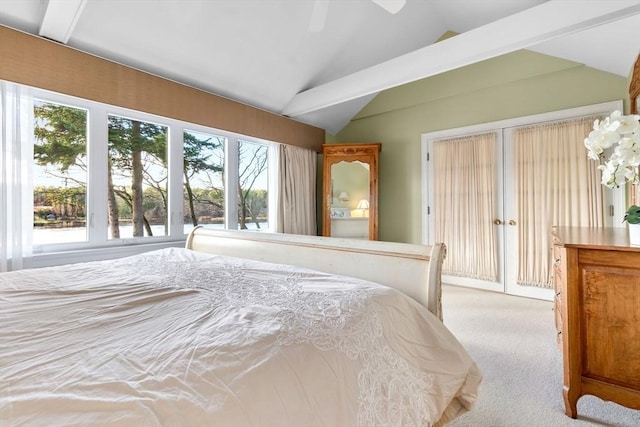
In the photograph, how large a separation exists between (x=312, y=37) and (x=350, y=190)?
208cm

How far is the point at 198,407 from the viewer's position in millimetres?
615

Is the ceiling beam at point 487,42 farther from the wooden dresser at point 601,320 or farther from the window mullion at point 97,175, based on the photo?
the window mullion at point 97,175

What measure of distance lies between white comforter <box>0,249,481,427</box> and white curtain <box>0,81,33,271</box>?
968mm

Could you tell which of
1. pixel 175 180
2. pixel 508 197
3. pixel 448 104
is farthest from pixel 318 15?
pixel 508 197

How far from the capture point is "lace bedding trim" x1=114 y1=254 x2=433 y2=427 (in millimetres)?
923

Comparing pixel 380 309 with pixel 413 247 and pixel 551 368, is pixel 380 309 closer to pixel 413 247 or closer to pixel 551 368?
pixel 413 247

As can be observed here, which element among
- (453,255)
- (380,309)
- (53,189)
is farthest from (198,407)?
(453,255)

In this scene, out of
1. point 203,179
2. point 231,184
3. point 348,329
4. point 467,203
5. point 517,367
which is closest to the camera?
point 348,329

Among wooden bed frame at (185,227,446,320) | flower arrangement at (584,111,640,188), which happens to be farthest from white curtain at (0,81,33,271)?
flower arrangement at (584,111,640,188)

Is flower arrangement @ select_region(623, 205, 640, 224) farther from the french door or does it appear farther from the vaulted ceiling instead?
the french door

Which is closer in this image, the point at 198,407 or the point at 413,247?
the point at 198,407

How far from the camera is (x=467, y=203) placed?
4023 mm

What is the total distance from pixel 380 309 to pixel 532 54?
12.6 ft

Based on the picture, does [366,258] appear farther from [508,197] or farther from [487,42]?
[508,197]
